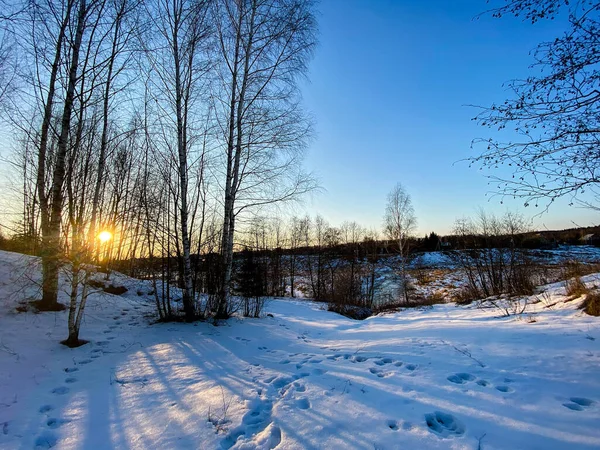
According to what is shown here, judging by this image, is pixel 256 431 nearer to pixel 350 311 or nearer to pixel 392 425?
pixel 392 425

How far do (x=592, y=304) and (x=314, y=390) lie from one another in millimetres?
5417

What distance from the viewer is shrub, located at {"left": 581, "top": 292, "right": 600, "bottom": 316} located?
480 centimetres

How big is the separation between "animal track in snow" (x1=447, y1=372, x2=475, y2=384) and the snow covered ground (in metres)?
0.02

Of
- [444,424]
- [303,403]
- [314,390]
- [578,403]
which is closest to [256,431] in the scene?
[303,403]

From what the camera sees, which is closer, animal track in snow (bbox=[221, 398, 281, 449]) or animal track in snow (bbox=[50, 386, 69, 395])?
animal track in snow (bbox=[221, 398, 281, 449])

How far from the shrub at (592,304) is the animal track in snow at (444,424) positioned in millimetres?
4268

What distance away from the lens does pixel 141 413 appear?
3.04 m

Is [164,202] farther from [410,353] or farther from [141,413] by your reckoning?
[410,353]

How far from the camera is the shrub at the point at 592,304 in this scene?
480 centimetres

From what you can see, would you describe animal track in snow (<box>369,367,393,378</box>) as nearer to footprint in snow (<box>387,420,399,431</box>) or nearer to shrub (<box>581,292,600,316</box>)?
footprint in snow (<box>387,420,399,431</box>)

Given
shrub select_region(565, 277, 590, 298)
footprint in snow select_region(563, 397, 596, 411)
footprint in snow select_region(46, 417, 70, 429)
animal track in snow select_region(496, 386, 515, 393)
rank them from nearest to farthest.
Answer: footprint in snow select_region(563, 397, 596, 411) < footprint in snow select_region(46, 417, 70, 429) < animal track in snow select_region(496, 386, 515, 393) < shrub select_region(565, 277, 590, 298)

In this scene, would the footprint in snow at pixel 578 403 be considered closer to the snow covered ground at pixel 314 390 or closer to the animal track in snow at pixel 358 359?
the snow covered ground at pixel 314 390

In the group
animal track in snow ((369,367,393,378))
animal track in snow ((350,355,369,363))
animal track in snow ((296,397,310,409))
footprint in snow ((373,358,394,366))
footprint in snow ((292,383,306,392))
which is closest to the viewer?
animal track in snow ((296,397,310,409))

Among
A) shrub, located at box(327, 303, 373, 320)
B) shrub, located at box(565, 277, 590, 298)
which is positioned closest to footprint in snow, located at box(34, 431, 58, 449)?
shrub, located at box(565, 277, 590, 298)
